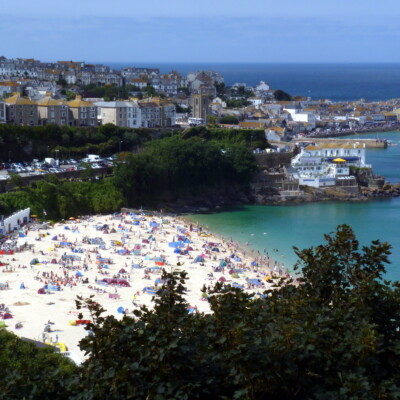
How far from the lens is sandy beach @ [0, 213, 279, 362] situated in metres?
14.0

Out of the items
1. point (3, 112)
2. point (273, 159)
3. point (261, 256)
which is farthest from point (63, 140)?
point (261, 256)

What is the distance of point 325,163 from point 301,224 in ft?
26.9

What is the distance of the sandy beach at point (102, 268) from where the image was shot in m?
14.0

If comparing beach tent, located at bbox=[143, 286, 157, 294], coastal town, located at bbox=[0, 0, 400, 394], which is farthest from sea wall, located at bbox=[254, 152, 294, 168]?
beach tent, located at bbox=[143, 286, 157, 294]

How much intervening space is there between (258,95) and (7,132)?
3744 cm

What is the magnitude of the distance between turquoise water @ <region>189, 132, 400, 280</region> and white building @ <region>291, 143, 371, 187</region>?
1.82m

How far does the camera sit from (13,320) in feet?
44.3

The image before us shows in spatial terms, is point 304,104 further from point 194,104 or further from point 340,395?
point 340,395

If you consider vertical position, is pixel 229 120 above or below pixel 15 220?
above

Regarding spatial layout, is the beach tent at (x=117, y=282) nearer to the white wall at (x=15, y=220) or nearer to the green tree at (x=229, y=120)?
the white wall at (x=15, y=220)

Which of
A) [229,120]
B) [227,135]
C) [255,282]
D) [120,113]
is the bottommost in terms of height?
[255,282]

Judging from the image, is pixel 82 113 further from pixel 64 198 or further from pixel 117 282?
pixel 117 282

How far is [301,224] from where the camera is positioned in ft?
81.0

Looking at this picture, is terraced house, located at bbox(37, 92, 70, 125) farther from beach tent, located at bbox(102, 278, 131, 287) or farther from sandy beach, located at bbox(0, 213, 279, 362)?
beach tent, located at bbox(102, 278, 131, 287)
